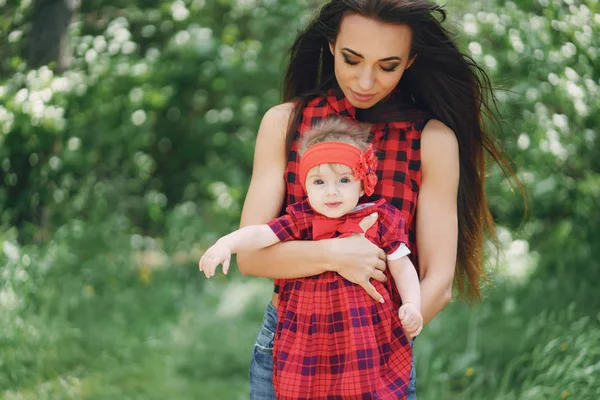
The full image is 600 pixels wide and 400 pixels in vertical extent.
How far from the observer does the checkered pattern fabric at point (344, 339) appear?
6.95ft

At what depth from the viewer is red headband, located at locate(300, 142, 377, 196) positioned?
217cm

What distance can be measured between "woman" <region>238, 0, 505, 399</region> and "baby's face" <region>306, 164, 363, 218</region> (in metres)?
0.10

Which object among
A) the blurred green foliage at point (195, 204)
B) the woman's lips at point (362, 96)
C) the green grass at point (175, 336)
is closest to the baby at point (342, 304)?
the woman's lips at point (362, 96)

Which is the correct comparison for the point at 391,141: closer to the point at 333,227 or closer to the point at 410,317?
the point at 333,227

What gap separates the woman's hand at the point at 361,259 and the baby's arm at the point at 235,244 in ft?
0.62

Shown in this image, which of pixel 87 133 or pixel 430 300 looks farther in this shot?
pixel 87 133

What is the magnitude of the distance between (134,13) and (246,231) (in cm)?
365

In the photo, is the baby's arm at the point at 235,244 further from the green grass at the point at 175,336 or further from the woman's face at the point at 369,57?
the green grass at the point at 175,336

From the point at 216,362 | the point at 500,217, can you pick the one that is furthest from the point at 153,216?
the point at 500,217

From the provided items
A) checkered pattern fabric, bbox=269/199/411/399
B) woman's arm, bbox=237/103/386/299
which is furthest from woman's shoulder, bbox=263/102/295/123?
checkered pattern fabric, bbox=269/199/411/399

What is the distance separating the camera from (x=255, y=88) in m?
5.77

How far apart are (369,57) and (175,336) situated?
2.78 m

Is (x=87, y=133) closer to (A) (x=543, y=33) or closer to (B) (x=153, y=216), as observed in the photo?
(B) (x=153, y=216)

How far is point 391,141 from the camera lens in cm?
237
